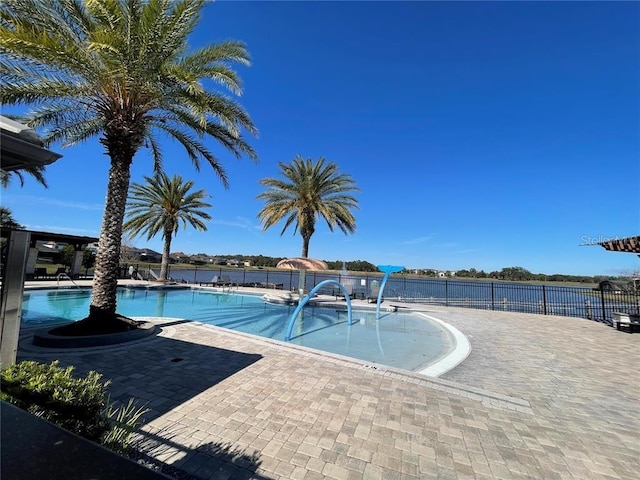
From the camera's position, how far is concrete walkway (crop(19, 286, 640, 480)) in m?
2.78

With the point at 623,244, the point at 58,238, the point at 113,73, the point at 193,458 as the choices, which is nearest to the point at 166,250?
the point at 58,238

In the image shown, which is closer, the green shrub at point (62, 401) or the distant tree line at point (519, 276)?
the green shrub at point (62, 401)

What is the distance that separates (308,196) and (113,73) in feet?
42.8

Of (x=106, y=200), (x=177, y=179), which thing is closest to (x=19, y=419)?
(x=106, y=200)

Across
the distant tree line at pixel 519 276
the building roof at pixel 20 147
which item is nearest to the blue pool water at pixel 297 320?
the building roof at pixel 20 147

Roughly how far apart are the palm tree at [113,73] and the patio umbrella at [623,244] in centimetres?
1152

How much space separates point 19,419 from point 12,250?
2756 mm

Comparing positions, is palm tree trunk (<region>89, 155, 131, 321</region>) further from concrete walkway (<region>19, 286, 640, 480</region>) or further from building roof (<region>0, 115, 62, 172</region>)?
building roof (<region>0, 115, 62, 172</region>)

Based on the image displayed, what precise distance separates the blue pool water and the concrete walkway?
164 cm

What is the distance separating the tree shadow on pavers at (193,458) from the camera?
252 cm

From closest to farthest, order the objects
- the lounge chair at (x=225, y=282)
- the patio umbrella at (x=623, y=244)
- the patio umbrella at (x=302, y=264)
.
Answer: the patio umbrella at (x=623, y=244) < the patio umbrella at (x=302, y=264) < the lounge chair at (x=225, y=282)

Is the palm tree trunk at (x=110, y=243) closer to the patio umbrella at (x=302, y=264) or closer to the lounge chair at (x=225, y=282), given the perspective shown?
the patio umbrella at (x=302, y=264)

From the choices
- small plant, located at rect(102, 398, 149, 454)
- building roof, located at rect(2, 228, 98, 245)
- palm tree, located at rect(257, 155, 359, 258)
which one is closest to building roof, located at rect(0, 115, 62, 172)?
small plant, located at rect(102, 398, 149, 454)

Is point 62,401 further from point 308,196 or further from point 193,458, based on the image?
point 308,196
